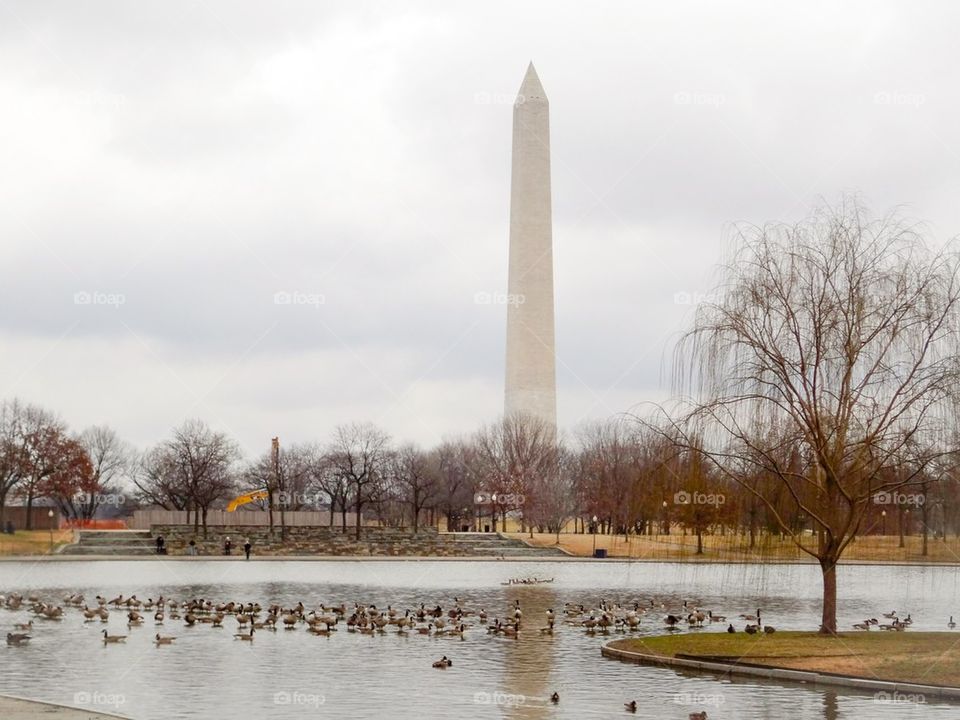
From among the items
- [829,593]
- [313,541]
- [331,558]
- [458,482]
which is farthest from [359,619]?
[458,482]

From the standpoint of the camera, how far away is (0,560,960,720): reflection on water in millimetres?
18656

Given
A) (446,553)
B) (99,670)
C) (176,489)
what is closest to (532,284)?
(446,553)

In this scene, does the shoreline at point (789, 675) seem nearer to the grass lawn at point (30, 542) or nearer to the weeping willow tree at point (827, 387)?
the weeping willow tree at point (827, 387)

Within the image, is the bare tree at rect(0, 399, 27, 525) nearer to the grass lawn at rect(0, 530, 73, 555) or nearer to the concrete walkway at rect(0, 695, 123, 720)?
the grass lawn at rect(0, 530, 73, 555)

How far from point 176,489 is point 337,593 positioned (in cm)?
5721

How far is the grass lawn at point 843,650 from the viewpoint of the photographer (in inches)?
842

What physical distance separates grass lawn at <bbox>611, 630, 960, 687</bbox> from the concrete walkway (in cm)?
1161

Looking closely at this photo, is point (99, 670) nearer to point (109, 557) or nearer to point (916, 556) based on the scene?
point (916, 556)

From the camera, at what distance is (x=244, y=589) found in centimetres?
4512

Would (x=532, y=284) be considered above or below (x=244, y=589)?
above

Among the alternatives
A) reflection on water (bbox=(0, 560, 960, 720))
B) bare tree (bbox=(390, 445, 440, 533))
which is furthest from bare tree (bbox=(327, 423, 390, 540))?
reflection on water (bbox=(0, 560, 960, 720))

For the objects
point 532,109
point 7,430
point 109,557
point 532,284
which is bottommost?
point 109,557

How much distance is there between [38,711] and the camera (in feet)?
52.9

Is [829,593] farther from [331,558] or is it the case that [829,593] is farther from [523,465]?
[523,465]
